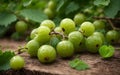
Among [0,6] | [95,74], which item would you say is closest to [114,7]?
[95,74]

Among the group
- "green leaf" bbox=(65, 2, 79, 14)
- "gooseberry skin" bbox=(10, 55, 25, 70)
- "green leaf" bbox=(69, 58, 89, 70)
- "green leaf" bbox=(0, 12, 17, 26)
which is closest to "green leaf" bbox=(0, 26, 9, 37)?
"green leaf" bbox=(0, 12, 17, 26)

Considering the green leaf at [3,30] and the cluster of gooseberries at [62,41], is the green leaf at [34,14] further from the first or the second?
the cluster of gooseberries at [62,41]

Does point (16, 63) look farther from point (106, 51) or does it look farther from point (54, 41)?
point (106, 51)

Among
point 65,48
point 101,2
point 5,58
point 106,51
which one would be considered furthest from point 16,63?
point 101,2

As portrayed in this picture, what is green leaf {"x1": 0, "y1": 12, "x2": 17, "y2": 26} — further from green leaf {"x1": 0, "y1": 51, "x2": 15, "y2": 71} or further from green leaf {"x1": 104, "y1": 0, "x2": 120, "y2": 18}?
green leaf {"x1": 104, "y1": 0, "x2": 120, "y2": 18}

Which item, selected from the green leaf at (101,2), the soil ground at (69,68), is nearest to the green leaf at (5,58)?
the soil ground at (69,68)
